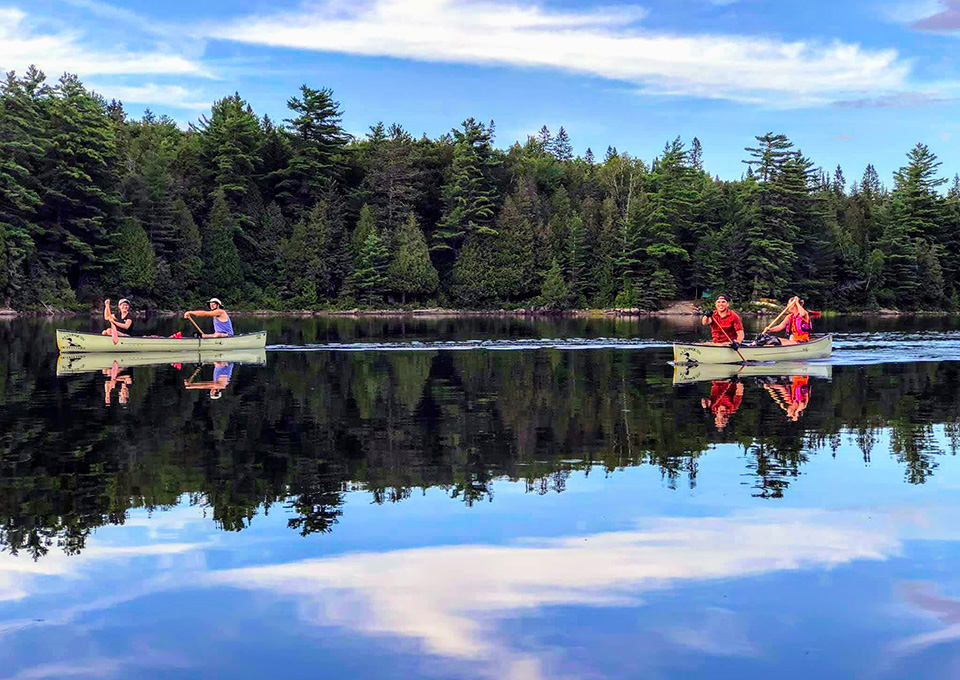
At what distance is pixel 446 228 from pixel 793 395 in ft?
269

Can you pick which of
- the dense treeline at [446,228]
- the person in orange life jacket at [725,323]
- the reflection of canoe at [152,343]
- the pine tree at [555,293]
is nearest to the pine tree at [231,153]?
the dense treeline at [446,228]

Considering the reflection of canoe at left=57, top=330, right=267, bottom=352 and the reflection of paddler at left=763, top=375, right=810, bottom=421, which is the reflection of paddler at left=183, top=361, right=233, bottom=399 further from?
the reflection of paddler at left=763, top=375, right=810, bottom=421

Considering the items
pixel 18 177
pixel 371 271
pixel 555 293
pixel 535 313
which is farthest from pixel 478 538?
pixel 555 293

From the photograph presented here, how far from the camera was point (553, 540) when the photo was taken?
1138cm

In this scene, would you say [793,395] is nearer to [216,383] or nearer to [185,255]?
[216,383]

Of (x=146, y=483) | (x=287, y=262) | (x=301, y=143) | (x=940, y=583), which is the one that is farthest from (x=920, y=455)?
(x=301, y=143)

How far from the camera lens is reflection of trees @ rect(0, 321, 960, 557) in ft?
44.6

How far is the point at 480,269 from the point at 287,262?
59.9 ft

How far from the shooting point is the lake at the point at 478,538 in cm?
825

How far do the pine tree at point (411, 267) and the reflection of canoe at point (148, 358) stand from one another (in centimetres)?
5642

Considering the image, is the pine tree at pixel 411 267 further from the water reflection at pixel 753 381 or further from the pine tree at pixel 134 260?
the water reflection at pixel 753 381

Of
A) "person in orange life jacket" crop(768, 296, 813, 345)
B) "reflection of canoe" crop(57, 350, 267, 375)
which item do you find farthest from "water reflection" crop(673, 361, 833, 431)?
"reflection of canoe" crop(57, 350, 267, 375)

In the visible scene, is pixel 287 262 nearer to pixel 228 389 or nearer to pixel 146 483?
pixel 228 389

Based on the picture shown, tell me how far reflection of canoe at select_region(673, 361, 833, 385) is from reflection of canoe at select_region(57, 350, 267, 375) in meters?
14.2
